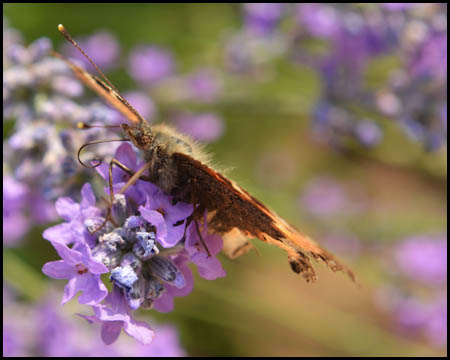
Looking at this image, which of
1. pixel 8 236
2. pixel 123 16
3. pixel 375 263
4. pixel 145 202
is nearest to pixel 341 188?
pixel 375 263

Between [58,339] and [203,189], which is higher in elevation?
[203,189]

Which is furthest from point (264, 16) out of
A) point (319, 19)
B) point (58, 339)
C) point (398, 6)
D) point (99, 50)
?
point (58, 339)

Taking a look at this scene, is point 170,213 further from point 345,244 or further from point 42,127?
point 345,244

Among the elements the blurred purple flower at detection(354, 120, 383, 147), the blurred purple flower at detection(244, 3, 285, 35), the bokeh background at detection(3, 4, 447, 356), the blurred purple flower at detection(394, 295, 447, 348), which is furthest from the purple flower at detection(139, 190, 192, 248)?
the blurred purple flower at detection(394, 295, 447, 348)

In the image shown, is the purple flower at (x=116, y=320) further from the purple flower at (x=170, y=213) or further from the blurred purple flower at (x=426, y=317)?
the blurred purple flower at (x=426, y=317)

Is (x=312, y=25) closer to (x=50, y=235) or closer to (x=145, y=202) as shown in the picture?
(x=145, y=202)
